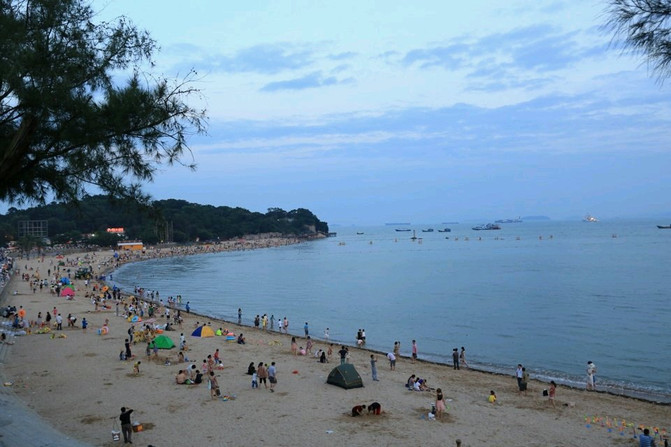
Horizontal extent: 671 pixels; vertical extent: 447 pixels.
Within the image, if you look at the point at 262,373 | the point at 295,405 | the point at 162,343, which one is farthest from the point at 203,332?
the point at 295,405

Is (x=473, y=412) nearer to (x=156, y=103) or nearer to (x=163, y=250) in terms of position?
(x=156, y=103)

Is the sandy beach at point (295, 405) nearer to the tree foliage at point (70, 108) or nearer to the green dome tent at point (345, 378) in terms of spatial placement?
the green dome tent at point (345, 378)

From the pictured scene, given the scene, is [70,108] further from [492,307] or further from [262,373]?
[492,307]

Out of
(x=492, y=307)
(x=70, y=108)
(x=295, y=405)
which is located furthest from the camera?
(x=492, y=307)

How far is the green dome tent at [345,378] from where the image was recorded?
52.8ft

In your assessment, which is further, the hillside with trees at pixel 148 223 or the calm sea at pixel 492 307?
the calm sea at pixel 492 307

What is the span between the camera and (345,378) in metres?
16.2

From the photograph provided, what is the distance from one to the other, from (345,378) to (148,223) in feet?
33.3

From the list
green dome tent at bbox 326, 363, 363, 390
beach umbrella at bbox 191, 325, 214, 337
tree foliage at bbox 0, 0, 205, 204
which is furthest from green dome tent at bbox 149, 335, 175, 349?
tree foliage at bbox 0, 0, 205, 204

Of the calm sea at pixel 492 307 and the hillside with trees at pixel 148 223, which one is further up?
the hillside with trees at pixel 148 223

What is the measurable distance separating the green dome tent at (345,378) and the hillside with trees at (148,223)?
32.3 feet

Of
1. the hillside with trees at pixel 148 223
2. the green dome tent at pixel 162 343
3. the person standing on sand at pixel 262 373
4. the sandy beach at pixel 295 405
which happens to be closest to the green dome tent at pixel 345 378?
the sandy beach at pixel 295 405

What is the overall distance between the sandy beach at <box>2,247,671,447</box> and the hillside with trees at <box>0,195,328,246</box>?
592 cm

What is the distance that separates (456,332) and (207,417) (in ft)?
61.6
